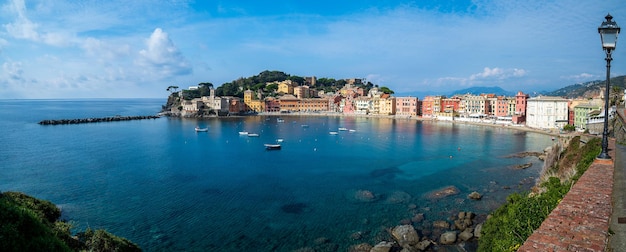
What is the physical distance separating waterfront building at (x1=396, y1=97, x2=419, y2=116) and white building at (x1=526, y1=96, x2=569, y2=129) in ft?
88.6

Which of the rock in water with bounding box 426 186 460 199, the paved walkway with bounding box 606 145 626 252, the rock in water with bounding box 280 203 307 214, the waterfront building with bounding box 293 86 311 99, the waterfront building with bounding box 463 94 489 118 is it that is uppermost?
the waterfront building with bounding box 293 86 311 99

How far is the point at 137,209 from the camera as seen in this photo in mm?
17359

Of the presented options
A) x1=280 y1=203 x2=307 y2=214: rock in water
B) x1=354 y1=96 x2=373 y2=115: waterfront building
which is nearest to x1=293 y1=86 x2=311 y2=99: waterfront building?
x1=354 y1=96 x2=373 y2=115: waterfront building

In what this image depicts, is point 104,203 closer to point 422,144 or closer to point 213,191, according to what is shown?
point 213,191

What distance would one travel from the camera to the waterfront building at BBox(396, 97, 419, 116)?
79562 mm

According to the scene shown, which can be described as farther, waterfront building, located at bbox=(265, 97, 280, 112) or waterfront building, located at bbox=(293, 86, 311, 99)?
waterfront building, located at bbox=(293, 86, 311, 99)

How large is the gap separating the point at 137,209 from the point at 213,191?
173 inches

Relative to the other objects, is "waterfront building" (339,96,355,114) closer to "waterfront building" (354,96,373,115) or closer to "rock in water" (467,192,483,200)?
"waterfront building" (354,96,373,115)

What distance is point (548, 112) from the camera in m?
51.5

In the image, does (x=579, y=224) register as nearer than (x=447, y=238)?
Yes

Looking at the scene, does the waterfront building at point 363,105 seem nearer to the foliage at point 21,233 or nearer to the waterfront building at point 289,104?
the waterfront building at point 289,104

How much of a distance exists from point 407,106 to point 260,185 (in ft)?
212

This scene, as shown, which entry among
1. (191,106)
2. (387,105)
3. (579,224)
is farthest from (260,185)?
(191,106)

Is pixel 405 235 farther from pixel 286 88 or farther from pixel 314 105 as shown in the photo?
pixel 286 88
